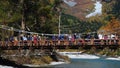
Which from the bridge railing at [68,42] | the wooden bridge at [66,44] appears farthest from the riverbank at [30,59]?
the bridge railing at [68,42]

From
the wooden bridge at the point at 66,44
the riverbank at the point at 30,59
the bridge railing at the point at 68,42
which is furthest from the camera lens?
the riverbank at the point at 30,59

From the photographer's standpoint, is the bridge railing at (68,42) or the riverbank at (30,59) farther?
the riverbank at (30,59)

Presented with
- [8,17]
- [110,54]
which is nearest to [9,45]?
[8,17]

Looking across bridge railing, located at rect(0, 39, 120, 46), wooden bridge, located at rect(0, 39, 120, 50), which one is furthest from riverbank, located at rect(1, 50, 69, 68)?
bridge railing, located at rect(0, 39, 120, 46)

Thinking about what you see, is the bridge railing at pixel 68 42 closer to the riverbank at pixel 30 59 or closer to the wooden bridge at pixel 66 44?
the wooden bridge at pixel 66 44

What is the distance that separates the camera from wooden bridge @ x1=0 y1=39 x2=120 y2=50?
61.9m

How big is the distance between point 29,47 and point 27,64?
14.4 meters

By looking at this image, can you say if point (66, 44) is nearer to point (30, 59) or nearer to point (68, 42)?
point (68, 42)

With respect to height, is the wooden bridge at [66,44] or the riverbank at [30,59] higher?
the wooden bridge at [66,44]

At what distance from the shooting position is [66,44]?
208 ft

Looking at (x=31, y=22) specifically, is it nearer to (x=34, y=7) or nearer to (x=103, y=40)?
(x=34, y=7)

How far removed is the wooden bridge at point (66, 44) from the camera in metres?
61.9

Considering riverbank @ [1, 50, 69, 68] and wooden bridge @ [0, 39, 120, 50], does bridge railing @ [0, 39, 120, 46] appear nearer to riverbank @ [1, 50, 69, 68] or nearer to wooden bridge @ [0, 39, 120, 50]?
wooden bridge @ [0, 39, 120, 50]

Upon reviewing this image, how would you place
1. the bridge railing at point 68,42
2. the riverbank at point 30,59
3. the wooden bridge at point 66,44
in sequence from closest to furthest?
the bridge railing at point 68,42 → the wooden bridge at point 66,44 → the riverbank at point 30,59
